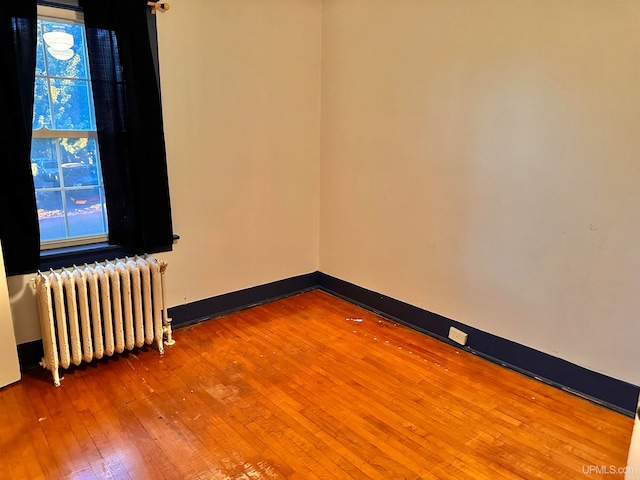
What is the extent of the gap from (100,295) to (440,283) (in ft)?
7.64

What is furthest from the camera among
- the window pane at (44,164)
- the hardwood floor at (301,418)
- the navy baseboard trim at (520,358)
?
the window pane at (44,164)

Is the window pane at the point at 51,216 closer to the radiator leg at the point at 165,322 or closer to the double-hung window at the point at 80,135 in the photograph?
the double-hung window at the point at 80,135

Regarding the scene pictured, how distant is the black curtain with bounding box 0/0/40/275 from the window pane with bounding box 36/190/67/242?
191 millimetres

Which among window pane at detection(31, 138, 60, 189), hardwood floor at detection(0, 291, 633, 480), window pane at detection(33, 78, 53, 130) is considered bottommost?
hardwood floor at detection(0, 291, 633, 480)

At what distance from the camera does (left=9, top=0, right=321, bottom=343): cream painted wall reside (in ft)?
10.4

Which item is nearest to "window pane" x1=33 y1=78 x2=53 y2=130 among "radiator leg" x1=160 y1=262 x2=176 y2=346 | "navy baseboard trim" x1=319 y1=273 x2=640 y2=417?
"radiator leg" x1=160 y1=262 x2=176 y2=346

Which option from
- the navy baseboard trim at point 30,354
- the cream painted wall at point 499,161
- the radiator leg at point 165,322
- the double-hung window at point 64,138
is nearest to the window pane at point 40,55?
the double-hung window at point 64,138

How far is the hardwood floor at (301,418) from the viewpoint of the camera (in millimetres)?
2061

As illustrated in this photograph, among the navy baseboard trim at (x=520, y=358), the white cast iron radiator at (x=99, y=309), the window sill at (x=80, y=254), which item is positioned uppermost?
the window sill at (x=80, y=254)

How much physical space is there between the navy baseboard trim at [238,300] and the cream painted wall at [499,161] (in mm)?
590

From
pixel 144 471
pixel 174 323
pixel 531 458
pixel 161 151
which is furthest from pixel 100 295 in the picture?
pixel 531 458

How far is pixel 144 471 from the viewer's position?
2.02m

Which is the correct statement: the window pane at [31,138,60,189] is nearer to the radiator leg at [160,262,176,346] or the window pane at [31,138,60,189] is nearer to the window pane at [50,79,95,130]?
the window pane at [50,79,95,130]

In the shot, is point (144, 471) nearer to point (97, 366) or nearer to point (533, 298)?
point (97, 366)
